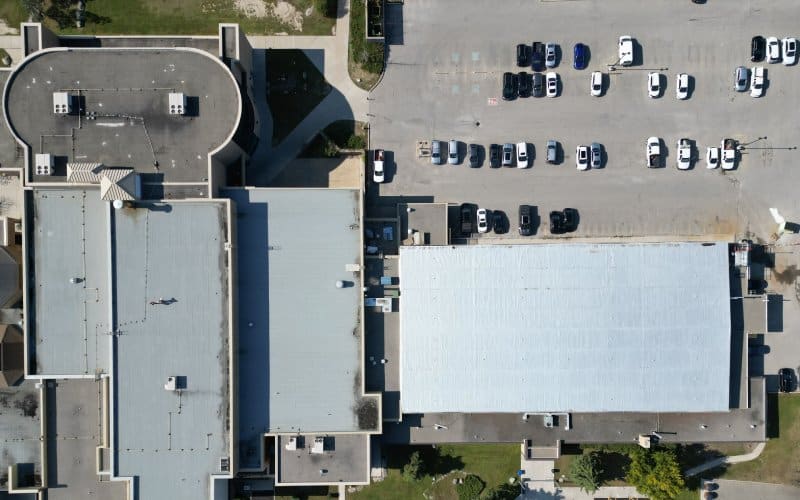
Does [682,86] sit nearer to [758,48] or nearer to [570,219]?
[758,48]

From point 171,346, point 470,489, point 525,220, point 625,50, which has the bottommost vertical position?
point 470,489

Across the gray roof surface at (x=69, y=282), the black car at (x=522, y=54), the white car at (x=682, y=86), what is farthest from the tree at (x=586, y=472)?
the gray roof surface at (x=69, y=282)

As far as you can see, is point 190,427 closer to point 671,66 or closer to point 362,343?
point 362,343

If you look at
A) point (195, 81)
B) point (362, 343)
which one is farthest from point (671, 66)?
point (195, 81)

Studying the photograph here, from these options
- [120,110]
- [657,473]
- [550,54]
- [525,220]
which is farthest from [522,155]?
[120,110]

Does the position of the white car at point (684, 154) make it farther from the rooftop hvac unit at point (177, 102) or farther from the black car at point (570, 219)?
the rooftop hvac unit at point (177, 102)

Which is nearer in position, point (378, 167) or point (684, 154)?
point (378, 167)

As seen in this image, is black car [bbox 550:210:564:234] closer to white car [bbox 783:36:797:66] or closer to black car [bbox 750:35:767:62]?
black car [bbox 750:35:767:62]

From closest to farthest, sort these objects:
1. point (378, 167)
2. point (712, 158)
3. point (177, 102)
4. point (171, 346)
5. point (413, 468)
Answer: point (177, 102)
point (171, 346)
point (413, 468)
point (378, 167)
point (712, 158)
